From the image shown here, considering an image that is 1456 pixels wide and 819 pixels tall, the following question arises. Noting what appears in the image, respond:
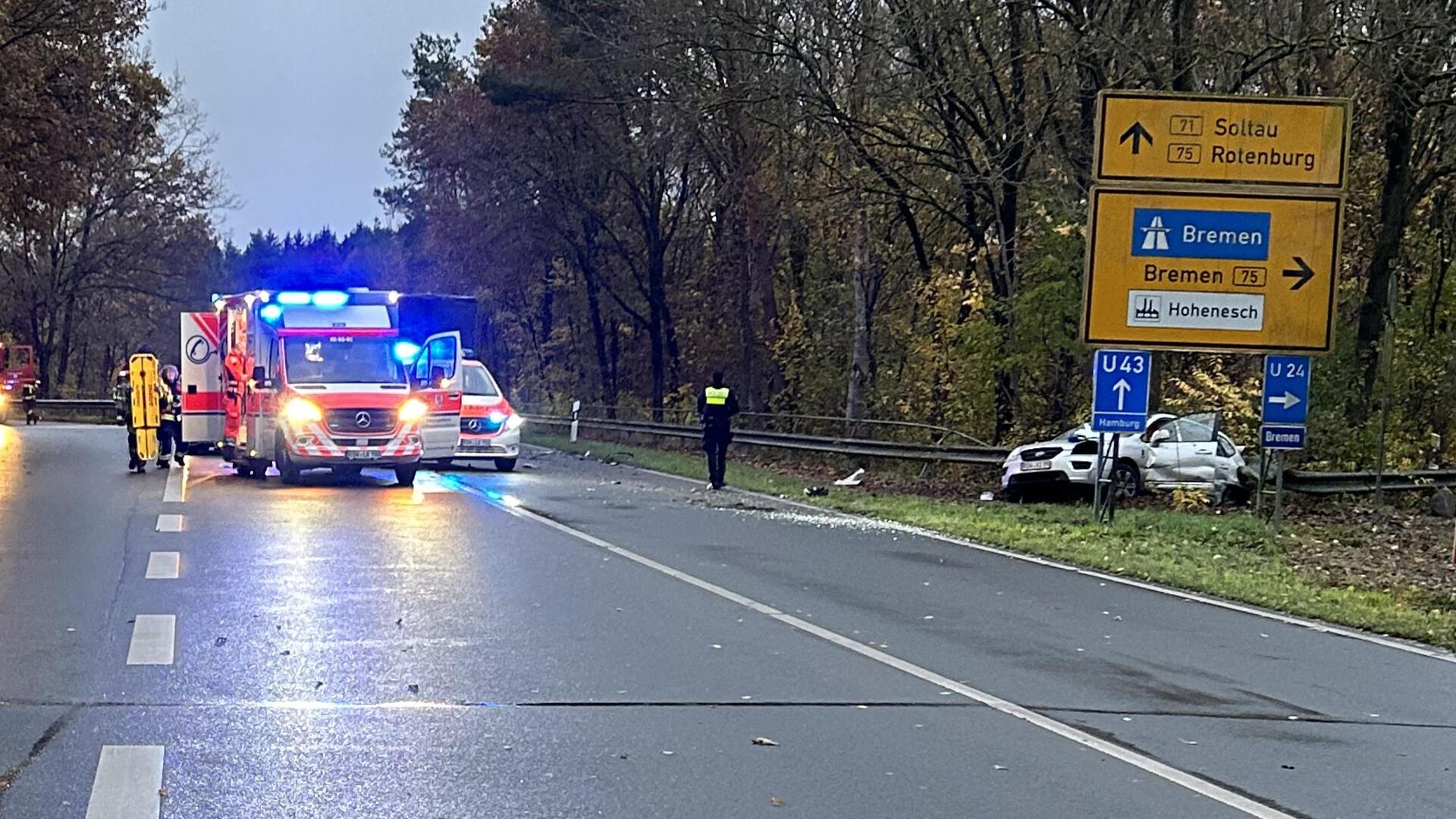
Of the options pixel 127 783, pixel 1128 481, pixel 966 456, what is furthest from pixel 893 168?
pixel 127 783

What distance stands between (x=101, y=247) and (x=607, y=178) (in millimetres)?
30672

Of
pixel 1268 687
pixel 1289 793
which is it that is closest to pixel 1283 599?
pixel 1268 687

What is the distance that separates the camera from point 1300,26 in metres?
22.2

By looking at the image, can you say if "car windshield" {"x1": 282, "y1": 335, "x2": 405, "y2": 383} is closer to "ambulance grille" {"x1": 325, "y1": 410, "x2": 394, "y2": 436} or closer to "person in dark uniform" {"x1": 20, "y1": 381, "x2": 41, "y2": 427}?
"ambulance grille" {"x1": 325, "y1": 410, "x2": 394, "y2": 436}

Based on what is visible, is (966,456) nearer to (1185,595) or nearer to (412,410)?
(412,410)

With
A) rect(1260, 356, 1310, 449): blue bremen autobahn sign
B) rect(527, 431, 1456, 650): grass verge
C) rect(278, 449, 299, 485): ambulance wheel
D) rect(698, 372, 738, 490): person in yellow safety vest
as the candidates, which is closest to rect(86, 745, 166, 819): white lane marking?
rect(527, 431, 1456, 650): grass verge

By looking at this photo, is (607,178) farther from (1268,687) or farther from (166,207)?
(1268,687)

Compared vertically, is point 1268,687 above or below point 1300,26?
below

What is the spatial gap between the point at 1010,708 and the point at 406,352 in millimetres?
16120

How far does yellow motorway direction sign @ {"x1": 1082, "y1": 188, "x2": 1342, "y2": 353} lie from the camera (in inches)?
741

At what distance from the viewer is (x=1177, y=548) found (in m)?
16.5

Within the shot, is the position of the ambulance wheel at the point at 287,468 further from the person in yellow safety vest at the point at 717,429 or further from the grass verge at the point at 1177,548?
the grass verge at the point at 1177,548

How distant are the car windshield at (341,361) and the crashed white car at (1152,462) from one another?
9.28 m

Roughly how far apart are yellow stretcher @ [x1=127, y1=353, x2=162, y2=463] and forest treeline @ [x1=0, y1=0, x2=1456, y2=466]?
247 cm
